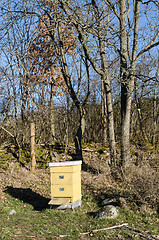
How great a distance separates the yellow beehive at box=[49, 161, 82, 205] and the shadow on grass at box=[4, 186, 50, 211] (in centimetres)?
99

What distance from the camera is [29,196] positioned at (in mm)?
8750

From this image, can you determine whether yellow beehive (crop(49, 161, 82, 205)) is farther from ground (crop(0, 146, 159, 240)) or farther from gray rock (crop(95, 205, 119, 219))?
gray rock (crop(95, 205, 119, 219))

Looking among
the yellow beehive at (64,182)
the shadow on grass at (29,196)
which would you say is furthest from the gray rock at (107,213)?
the shadow on grass at (29,196)

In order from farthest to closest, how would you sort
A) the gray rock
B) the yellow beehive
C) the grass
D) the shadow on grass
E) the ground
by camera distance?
the shadow on grass < the yellow beehive < the gray rock < the ground < the grass

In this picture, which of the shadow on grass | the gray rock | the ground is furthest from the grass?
the shadow on grass

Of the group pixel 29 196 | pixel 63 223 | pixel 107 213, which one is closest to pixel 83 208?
pixel 107 213

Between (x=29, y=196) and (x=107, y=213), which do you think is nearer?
(x=107, y=213)

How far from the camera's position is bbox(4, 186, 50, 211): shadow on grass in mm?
7914

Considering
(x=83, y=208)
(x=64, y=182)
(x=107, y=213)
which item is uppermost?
(x=64, y=182)

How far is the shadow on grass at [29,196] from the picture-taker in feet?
26.0

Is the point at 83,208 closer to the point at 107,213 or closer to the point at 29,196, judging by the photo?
the point at 107,213

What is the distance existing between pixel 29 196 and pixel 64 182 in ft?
7.64

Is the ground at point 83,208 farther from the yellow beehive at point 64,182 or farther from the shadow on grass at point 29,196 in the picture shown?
the yellow beehive at point 64,182

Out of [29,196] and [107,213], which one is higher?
[107,213]
